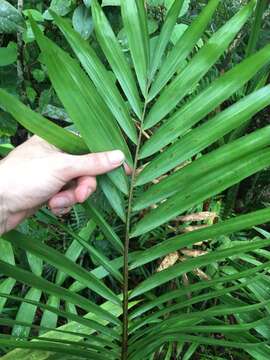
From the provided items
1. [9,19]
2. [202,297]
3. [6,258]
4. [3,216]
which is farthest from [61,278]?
[9,19]

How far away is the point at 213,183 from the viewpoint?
74cm

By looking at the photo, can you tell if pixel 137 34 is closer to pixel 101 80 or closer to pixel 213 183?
pixel 101 80

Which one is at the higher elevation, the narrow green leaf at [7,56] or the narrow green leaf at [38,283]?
the narrow green leaf at [7,56]

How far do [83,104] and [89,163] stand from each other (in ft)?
0.30

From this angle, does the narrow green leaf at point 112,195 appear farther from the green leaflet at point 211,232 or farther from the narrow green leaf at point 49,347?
the narrow green leaf at point 49,347

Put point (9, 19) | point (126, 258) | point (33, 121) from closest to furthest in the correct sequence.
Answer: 1. point (33, 121)
2. point (126, 258)
3. point (9, 19)

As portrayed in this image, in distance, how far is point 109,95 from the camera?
0.82 meters

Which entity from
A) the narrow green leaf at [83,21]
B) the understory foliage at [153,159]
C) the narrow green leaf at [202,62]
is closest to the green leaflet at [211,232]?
the understory foliage at [153,159]

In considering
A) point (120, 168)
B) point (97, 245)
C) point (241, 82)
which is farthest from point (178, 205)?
point (97, 245)

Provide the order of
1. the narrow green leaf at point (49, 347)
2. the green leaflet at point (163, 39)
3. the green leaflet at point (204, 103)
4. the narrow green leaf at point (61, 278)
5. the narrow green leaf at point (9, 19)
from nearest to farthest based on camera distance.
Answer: the narrow green leaf at point (49, 347)
the green leaflet at point (204, 103)
the green leaflet at point (163, 39)
the narrow green leaf at point (61, 278)
the narrow green leaf at point (9, 19)

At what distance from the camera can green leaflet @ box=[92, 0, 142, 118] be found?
86 centimetres

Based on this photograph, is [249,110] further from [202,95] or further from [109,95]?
[109,95]

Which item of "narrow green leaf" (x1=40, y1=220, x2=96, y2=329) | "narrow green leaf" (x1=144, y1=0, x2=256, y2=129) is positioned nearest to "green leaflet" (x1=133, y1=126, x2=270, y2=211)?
"narrow green leaf" (x1=144, y1=0, x2=256, y2=129)

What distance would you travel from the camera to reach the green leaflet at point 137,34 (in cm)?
87
